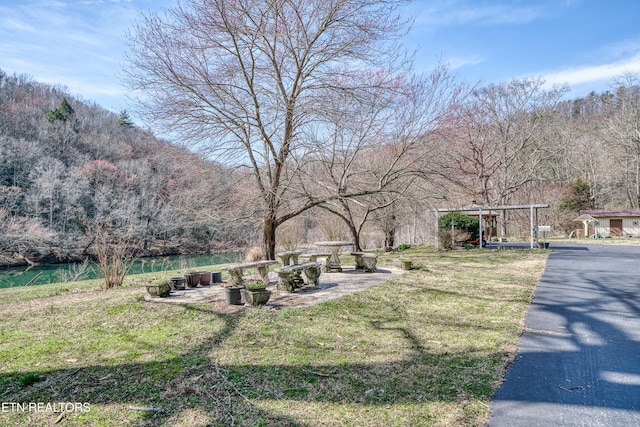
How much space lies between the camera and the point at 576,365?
3104mm

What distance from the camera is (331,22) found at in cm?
785

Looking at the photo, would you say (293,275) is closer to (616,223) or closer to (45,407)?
(45,407)

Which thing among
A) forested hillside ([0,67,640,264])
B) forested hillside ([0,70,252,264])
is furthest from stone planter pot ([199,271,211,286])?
forested hillside ([0,70,252,264])

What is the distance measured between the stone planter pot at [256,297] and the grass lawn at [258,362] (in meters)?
0.31

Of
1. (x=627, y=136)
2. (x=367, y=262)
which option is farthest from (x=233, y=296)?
(x=627, y=136)

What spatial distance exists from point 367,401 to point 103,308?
4306mm

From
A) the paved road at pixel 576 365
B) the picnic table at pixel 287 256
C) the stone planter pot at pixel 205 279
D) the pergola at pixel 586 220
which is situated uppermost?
the pergola at pixel 586 220

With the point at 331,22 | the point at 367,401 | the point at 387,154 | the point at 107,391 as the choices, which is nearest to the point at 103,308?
the point at 107,391

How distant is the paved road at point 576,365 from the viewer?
229cm

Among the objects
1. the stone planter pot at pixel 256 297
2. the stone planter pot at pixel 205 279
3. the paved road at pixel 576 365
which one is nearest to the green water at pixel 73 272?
the stone planter pot at pixel 205 279

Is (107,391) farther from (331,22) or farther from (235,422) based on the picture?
(331,22)

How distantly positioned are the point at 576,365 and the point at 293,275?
4.14 meters

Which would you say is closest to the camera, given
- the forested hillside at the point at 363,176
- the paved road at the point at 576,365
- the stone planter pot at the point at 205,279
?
the paved road at the point at 576,365

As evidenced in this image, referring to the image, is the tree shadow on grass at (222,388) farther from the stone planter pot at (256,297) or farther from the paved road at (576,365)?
the stone planter pot at (256,297)
